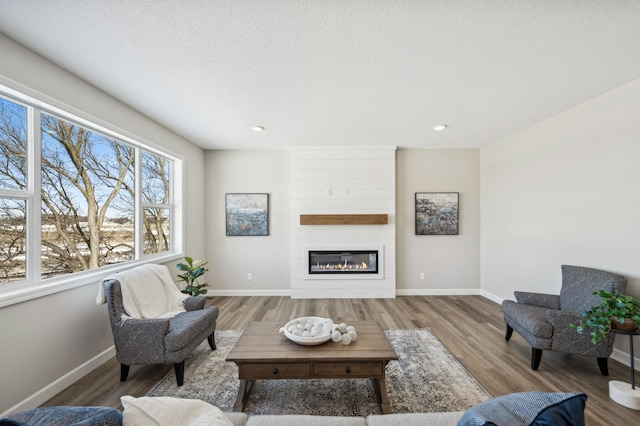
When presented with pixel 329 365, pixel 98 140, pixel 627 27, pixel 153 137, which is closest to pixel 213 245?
pixel 153 137

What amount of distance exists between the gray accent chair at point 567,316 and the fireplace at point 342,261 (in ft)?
6.92

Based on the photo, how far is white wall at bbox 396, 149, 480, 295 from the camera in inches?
181

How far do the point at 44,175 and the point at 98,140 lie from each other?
0.68 metres

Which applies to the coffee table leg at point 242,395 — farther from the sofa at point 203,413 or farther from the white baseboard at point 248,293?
the white baseboard at point 248,293

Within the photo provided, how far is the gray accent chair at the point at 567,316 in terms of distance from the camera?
7.23 ft

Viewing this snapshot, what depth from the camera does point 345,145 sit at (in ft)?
14.2

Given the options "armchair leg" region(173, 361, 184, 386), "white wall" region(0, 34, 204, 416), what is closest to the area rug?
"armchair leg" region(173, 361, 184, 386)

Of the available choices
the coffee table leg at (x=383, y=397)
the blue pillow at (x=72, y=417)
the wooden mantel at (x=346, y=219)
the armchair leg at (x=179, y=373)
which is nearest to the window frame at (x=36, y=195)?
the armchair leg at (x=179, y=373)

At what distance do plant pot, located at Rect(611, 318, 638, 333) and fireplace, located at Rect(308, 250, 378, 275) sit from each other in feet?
9.22

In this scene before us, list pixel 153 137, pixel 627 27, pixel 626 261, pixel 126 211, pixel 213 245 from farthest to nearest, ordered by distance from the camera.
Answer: pixel 213 245 < pixel 153 137 < pixel 126 211 < pixel 626 261 < pixel 627 27

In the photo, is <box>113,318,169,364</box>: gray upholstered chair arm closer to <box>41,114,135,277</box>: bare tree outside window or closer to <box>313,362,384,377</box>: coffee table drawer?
<box>41,114,135,277</box>: bare tree outside window

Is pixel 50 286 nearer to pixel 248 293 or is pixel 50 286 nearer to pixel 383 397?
pixel 383 397

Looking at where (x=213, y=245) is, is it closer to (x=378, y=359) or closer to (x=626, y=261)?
(x=378, y=359)

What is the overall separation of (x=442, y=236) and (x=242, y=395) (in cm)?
398
